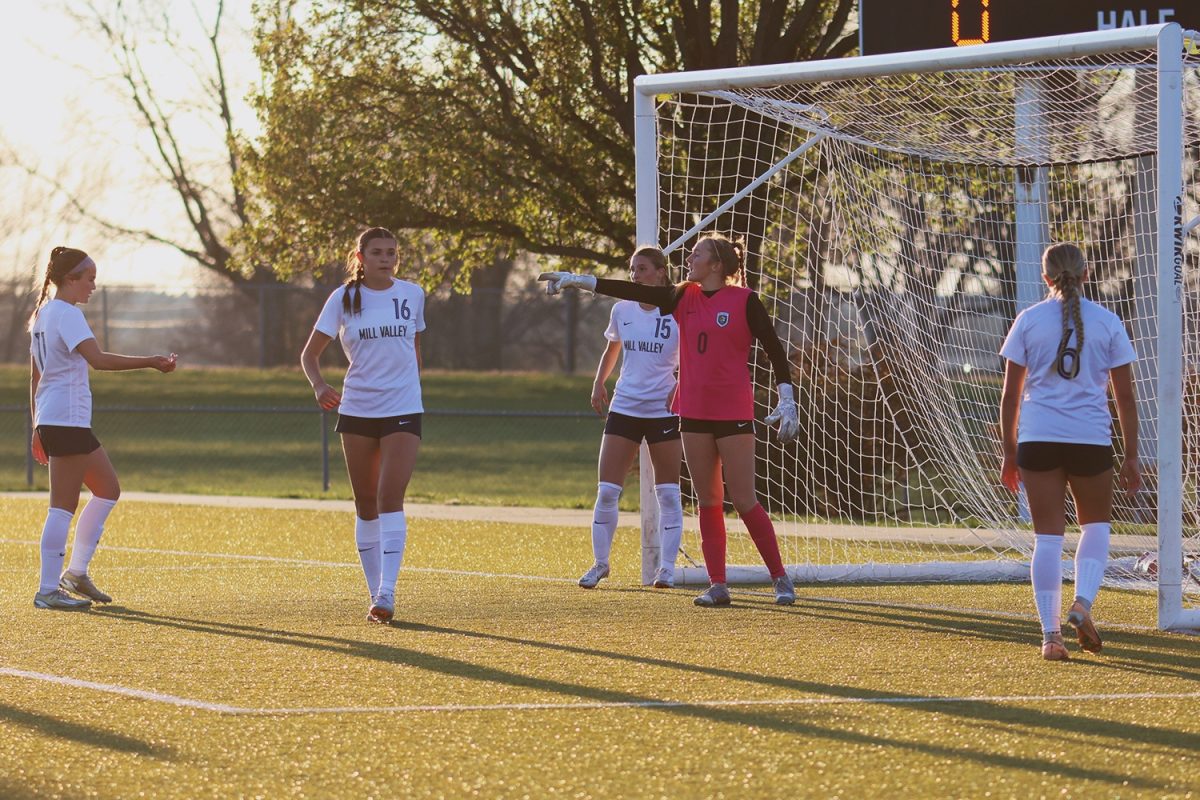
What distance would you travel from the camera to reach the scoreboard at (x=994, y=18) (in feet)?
43.4

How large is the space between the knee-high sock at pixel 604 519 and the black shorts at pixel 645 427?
0.32 meters

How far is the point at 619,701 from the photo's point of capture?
6.69 m

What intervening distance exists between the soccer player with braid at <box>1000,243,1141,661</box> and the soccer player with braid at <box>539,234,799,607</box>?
1.77m

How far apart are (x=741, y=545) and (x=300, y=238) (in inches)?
377

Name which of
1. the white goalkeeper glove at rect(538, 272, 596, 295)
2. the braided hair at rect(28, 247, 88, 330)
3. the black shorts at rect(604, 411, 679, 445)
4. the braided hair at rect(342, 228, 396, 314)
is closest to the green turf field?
the black shorts at rect(604, 411, 679, 445)

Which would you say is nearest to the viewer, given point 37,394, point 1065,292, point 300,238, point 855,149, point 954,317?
point 1065,292

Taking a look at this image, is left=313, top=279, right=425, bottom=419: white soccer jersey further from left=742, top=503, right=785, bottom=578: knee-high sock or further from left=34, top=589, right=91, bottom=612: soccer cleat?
A: left=34, top=589, right=91, bottom=612: soccer cleat

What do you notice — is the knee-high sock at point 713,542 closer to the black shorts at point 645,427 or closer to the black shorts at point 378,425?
the black shorts at point 645,427

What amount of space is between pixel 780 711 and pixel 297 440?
2715cm

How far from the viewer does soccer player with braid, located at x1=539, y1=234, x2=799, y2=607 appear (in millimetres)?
9227

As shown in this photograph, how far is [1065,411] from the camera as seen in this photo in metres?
7.44

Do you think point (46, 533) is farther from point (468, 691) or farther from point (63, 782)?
point (63, 782)

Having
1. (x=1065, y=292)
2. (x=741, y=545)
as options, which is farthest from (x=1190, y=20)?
(x=1065, y=292)

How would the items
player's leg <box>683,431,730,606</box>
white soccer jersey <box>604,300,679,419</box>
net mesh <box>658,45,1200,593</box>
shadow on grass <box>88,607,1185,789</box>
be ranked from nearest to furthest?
shadow on grass <box>88,607,1185,789</box> < player's leg <box>683,431,730,606</box> < white soccer jersey <box>604,300,679,419</box> < net mesh <box>658,45,1200,593</box>
